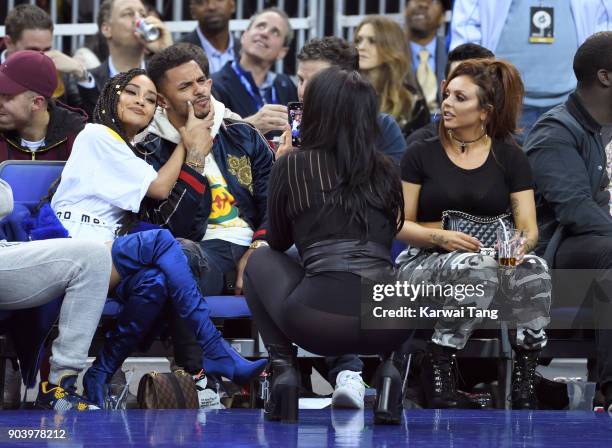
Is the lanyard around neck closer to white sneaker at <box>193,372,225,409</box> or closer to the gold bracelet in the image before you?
the gold bracelet

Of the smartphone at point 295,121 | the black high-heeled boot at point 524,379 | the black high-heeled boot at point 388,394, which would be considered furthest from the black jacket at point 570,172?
the black high-heeled boot at point 388,394

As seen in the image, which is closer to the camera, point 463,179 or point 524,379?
point 524,379

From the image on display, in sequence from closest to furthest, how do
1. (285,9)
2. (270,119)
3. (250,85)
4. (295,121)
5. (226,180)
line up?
(295,121) → (226,180) → (270,119) → (250,85) → (285,9)

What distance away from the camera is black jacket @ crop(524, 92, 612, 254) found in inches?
280

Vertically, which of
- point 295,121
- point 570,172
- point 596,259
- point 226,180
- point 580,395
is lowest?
point 580,395

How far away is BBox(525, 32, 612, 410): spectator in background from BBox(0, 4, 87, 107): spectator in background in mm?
3145

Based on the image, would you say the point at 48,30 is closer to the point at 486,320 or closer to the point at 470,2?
the point at 470,2

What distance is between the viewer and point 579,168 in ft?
23.8

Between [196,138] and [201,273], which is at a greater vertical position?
[196,138]

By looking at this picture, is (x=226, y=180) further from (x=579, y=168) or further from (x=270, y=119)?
(x=579, y=168)

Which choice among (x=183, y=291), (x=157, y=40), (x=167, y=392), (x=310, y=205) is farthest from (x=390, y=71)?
(x=310, y=205)

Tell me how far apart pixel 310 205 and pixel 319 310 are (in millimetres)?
397

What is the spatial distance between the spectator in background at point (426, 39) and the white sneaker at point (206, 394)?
4.06 m

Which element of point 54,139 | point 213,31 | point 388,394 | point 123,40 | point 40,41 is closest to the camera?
point 388,394
